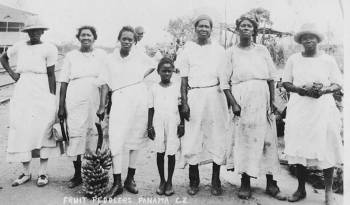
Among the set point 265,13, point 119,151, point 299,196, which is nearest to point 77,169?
point 119,151

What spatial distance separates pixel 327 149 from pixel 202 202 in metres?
1.28

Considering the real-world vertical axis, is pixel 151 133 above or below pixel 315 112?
below

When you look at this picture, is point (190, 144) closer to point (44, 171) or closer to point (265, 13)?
point (44, 171)

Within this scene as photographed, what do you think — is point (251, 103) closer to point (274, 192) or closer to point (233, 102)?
point (233, 102)

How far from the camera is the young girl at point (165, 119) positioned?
359cm

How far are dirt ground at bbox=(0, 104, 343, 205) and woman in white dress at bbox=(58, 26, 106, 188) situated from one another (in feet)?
1.03

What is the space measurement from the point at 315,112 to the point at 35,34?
2.99 m

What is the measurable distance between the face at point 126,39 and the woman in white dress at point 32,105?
2.97 ft

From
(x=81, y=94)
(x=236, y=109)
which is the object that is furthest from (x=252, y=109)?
(x=81, y=94)

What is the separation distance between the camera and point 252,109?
3492mm

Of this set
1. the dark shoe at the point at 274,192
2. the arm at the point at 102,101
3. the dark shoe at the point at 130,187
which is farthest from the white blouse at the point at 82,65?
the dark shoe at the point at 274,192

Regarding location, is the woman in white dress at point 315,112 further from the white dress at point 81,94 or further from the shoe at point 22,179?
the shoe at point 22,179

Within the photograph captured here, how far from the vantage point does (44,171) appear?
12.8 feet

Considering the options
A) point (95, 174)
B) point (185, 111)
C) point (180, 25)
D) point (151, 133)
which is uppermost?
point (180, 25)
